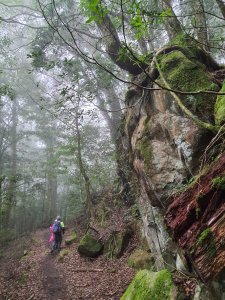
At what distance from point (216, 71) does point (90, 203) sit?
9.93m

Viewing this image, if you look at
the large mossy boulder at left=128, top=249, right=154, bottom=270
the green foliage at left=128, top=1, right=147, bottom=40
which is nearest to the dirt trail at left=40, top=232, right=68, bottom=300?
the large mossy boulder at left=128, top=249, right=154, bottom=270

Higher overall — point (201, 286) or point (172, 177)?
point (172, 177)

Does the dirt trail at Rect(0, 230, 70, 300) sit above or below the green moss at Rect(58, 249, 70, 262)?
below

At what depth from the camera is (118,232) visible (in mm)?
10312

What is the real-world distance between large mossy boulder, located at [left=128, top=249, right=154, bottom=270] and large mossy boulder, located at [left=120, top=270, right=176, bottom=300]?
107 inches

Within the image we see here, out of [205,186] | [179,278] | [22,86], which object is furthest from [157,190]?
[22,86]

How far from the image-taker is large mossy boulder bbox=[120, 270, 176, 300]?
3980mm

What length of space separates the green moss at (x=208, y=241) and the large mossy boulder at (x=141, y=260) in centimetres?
499

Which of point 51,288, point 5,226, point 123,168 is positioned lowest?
point 51,288

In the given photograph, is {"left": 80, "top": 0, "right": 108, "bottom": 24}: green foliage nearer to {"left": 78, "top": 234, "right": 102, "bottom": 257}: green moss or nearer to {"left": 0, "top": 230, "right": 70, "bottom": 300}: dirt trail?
{"left": 0, "top": 230, "right": 70, "bottom": 300}: dirt trail

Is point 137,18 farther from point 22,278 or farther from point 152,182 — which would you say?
point 22,278

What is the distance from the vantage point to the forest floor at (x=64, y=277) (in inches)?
286

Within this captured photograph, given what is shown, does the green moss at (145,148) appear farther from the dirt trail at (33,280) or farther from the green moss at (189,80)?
the dirt trail at (33,280)

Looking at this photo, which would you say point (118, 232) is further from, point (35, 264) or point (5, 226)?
point (5, 226)
